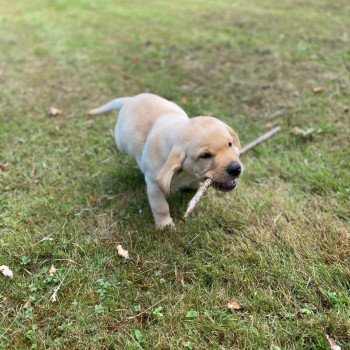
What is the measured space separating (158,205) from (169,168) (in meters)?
0.62

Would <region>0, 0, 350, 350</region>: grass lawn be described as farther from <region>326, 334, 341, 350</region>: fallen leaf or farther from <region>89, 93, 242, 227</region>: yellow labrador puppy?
<region>89, 93, 242, 227</region>: yellow labrador puppy

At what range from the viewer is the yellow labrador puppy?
3.06 metres

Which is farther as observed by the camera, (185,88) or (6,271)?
(185,88)

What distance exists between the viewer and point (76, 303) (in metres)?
3.05

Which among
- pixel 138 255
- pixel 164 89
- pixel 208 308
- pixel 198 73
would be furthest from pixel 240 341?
pixel 198 73

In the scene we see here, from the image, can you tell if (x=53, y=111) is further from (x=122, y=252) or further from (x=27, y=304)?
(x=27, y=304)

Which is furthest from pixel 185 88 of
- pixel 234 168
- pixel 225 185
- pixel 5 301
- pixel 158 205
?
pixel 5 301

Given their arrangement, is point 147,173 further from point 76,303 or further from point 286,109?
point 286,109

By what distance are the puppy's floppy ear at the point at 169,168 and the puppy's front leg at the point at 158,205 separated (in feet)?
1.58

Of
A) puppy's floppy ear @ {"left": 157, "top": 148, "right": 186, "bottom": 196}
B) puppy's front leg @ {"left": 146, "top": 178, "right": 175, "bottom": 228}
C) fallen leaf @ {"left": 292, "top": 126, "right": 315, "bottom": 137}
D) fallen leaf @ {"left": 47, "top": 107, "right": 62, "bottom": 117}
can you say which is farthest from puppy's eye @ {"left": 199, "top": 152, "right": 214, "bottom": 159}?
fallen leaf @ {"left": 47, "top": 107, "right": 62, "bottom": 117}

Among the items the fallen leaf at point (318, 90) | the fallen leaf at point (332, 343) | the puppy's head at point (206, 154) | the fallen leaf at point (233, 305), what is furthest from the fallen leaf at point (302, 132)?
the fallen leaf at point (332, 343)

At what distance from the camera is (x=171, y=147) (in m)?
3.34

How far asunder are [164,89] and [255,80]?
1.41 metres

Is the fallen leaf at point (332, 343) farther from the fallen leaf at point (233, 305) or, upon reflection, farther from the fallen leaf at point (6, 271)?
the fallen leaf at point (6, 271)
